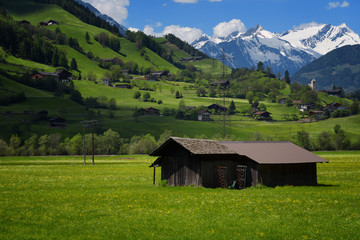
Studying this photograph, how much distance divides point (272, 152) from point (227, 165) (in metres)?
6.48

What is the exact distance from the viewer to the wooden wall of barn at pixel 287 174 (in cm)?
4444

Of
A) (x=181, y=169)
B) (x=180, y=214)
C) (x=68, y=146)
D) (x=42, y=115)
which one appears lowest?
(x=180, y=214)

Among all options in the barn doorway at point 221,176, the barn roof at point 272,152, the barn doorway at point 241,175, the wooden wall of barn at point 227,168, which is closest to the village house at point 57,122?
the barn roof at point 272,152

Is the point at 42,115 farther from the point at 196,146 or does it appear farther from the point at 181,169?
the point at 196,146

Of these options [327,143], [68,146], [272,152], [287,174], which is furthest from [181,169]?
[327,143]

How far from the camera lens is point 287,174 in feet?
150

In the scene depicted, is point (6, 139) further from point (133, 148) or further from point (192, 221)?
point (192, 221)

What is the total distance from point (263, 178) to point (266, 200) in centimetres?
1093

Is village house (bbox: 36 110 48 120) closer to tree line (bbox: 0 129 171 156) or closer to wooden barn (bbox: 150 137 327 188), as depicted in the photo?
tree line (bbox: 0 129 171 156)

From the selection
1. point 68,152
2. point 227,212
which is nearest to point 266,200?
point 227,212

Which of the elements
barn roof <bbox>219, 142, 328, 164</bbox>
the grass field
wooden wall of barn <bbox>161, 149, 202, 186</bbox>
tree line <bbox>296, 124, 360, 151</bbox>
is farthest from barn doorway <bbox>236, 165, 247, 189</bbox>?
tree line <bbox>296, 124, 360, 151</bbox>

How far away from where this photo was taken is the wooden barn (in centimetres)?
4288

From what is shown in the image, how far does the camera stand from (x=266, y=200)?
33.5 meters

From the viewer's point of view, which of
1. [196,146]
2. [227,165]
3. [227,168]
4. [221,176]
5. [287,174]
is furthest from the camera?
[287,174]
